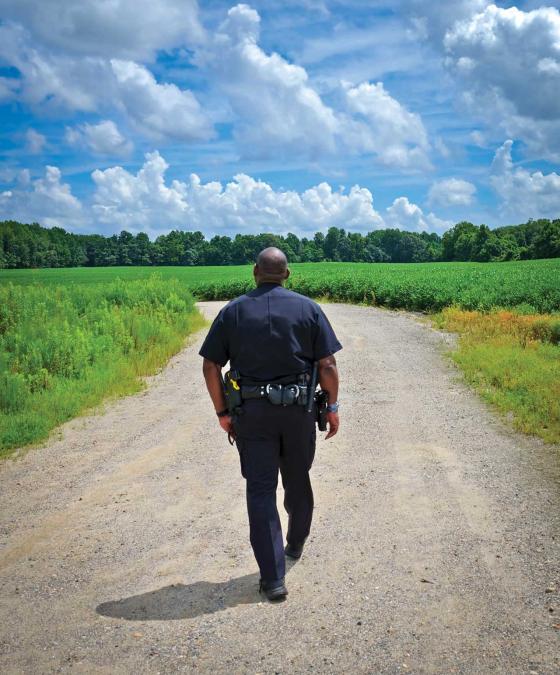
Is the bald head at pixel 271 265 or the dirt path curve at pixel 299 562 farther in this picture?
the bald head at pixel 271 265

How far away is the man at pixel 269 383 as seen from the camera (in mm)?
4070

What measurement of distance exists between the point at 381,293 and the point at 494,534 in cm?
2496

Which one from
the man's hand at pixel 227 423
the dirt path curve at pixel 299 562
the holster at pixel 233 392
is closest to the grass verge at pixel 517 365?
the dirt path curve at pixel 299 562

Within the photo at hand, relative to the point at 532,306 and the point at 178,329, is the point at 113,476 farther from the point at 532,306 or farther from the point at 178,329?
the point at 532,306

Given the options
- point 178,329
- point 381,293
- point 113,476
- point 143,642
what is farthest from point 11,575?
point 381,293

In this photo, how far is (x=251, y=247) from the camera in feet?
276

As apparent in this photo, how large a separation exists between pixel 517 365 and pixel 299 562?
8.24 metres

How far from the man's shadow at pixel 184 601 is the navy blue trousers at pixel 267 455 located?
0.25 meters

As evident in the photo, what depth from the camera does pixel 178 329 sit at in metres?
18.2

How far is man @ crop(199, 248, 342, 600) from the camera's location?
4070 millimetres

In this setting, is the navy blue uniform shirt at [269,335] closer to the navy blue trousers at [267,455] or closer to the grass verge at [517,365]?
the navy blue trousers at [267,455]

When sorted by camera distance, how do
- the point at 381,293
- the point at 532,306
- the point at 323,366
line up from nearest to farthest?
the point at 323,366 → the point at 532,306 → the point at 381,293

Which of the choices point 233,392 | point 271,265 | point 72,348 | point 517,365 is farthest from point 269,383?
point 72,348

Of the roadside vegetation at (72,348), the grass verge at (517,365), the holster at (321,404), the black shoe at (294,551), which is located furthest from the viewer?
the roadside vegetation at (72,348)
